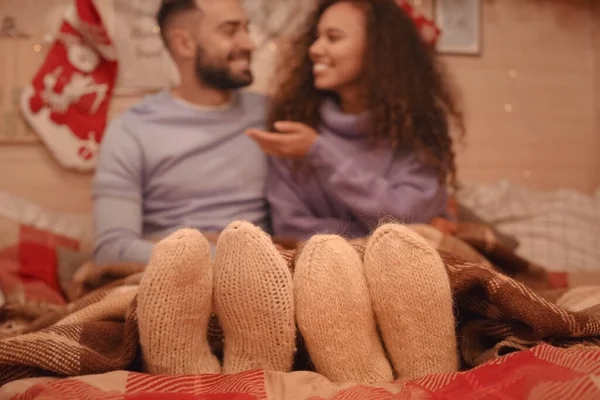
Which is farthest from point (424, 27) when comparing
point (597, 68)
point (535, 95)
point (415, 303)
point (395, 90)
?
point (415, 303)

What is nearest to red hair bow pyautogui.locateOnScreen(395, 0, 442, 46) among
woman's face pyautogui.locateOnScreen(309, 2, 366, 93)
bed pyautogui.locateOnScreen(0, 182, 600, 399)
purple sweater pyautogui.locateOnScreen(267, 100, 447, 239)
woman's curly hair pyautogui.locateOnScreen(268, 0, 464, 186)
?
woman's curly hair pyautogui.locateOnScreen(268, 0, 464, 186)

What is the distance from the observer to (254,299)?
1.89ft

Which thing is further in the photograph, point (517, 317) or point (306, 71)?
point (306, 71)

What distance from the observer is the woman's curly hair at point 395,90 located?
43.9 inches

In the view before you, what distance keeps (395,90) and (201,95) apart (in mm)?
444

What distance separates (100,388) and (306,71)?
90cm

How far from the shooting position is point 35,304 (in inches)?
39.5

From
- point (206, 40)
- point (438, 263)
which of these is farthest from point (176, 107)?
point (438, 263)

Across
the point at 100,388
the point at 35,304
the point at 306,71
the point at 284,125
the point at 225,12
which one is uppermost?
the point at 225,12

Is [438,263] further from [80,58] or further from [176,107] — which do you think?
[80,58]

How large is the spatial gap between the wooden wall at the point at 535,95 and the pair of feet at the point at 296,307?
110 cm

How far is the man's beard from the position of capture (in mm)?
1227

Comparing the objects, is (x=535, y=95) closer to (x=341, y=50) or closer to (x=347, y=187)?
(x=341, y=50)

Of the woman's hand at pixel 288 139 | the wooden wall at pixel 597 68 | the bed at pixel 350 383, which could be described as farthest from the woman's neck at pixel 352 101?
the wooden wall at pixel 597 68
